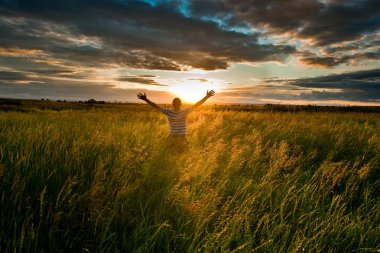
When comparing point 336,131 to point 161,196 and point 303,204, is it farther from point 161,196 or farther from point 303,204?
point 161,196

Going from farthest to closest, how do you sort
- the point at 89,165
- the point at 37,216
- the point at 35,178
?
the point at 89,165, the point at 35,178, the point at 37,216

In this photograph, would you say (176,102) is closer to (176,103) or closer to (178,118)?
(176,103)

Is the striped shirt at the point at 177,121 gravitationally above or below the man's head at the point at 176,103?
below

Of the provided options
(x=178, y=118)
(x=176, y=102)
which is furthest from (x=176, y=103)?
(x=178, y=118)

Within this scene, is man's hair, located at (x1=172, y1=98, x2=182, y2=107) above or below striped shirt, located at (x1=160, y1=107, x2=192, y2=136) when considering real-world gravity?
above

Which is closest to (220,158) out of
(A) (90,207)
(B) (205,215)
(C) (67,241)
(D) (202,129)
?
(B) (205,215)

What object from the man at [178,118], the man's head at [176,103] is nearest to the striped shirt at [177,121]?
the man at [178,118]

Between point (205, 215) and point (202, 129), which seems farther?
point (202, 129)

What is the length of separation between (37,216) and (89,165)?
1492 millimetres

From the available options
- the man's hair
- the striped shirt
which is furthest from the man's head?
the striped shirt

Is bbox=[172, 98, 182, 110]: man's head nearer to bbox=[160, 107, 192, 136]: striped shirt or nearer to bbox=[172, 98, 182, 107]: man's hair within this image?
bbox=[172, 98, 182, 107]: man's hair

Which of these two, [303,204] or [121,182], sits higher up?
[121,182]

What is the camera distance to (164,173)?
470 centimetres

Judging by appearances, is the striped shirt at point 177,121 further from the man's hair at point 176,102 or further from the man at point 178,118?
the man's hair at point 176,102
